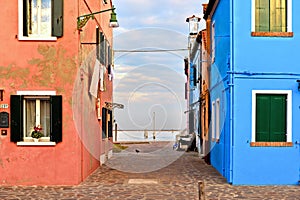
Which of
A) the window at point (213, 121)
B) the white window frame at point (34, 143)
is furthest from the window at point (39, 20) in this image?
the window at point (213, 121)

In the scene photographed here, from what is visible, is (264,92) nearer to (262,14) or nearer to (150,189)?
(262,14)

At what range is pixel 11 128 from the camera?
14.8 meters

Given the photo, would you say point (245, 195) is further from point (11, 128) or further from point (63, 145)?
point (11, 128)

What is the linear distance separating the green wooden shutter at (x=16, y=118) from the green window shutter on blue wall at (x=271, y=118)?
7.02 m

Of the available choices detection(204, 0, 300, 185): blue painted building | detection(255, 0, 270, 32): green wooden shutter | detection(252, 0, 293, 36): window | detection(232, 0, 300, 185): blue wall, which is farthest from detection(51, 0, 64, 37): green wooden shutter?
detection(255, 0, 270, 32): green wooden shutter

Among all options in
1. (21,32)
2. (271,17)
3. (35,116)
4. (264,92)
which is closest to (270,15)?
(271,17)

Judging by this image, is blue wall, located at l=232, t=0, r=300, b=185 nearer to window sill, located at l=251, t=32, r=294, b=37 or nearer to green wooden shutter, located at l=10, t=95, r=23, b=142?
window sill, located at l=251, t=32, r=294, b=37

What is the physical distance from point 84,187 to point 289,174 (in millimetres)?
6103

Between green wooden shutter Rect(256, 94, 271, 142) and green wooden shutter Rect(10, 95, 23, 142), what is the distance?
702 cm

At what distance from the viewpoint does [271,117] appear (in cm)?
1520

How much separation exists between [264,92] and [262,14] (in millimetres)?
2352

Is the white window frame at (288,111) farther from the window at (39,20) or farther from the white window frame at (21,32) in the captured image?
the white window frame at (21,32)

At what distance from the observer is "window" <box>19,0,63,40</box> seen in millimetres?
14898

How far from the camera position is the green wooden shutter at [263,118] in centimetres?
1523
